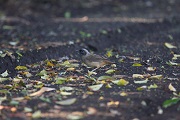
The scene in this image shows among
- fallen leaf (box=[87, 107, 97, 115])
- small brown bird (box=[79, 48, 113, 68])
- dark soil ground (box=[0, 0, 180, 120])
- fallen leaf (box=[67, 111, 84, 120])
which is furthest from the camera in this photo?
small brown bird (box=[79, 48, 113, 68])

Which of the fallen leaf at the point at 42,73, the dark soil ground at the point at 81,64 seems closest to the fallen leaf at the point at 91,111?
the dark soil ground at the point at 81,64

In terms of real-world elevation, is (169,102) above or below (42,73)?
below

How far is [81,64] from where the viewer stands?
817 cm

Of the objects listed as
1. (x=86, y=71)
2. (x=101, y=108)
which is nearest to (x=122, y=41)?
(x=86, y=71)

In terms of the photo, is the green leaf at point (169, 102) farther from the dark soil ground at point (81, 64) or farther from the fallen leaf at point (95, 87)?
the fallen leaf at point (95, 87)

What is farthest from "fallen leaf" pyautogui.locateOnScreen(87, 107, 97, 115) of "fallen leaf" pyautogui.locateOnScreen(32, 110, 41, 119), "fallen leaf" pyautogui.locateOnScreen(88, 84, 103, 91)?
"fallen leaf" pyautogui.locateOnScreen(88, 84, 103, 91)

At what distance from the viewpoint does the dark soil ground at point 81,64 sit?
5727 mm

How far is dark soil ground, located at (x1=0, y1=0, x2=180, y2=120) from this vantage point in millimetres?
5727

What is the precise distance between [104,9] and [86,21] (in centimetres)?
225

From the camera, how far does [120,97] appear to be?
605cm

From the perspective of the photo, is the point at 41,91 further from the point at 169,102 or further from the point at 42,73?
the point at 169,102

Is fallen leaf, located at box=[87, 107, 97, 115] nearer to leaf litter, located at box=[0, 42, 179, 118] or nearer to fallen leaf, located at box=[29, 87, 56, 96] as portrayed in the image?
leaf litter, located at box=[0, 42, 179, 118]

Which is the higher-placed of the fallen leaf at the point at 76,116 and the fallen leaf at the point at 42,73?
the fallen leaf at the point at 42,73

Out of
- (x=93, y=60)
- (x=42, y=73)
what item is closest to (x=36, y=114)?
(x=42, y=73)
